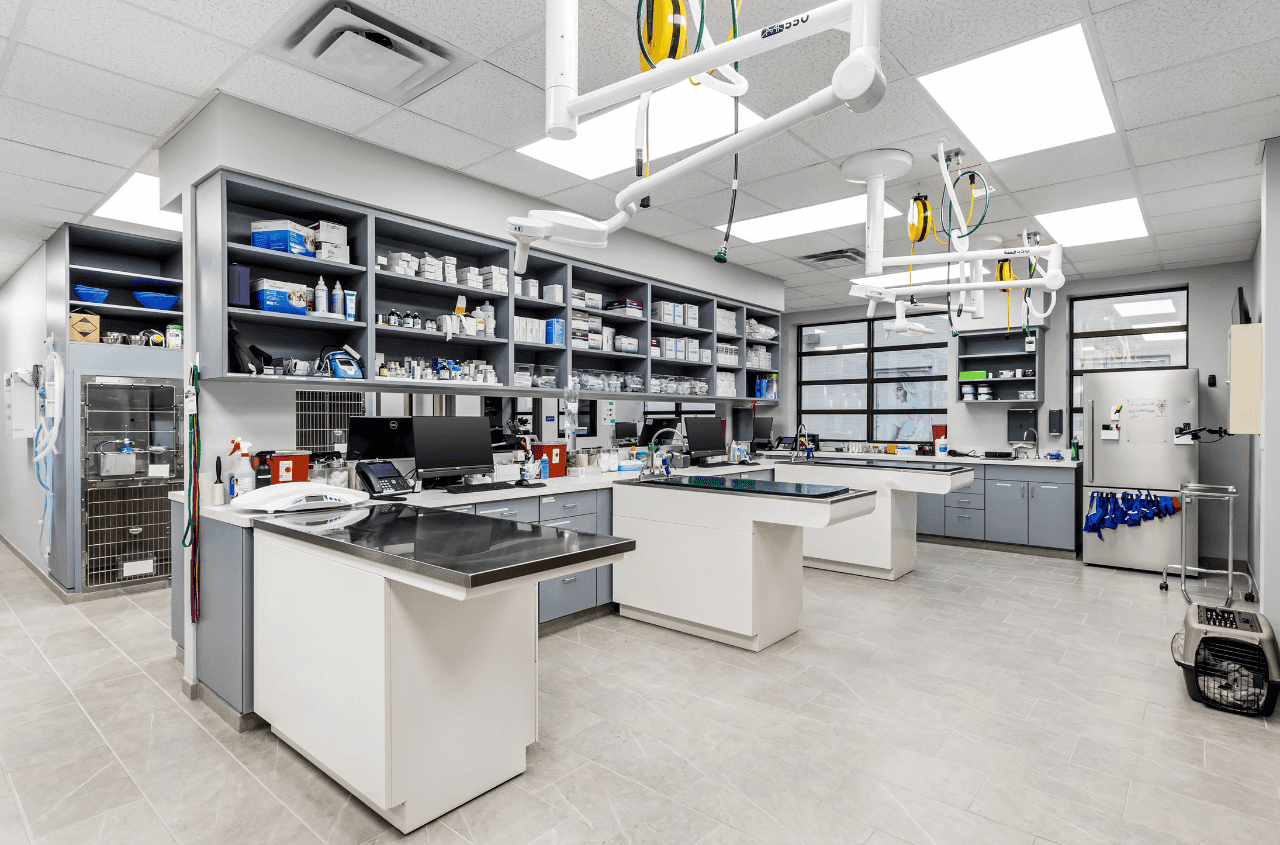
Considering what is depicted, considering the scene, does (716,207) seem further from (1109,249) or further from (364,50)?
(1109,249)

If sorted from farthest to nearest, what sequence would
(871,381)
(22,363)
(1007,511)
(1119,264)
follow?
(871,381) → (1007,511) → (1119,264) → (22,363)

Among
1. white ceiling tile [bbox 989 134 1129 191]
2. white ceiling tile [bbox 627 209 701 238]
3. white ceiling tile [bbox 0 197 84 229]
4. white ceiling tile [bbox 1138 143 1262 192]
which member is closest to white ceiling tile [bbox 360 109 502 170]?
white ceiling tile [bbox 627 209 701 238]

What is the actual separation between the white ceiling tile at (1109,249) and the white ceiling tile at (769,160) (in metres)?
3.28

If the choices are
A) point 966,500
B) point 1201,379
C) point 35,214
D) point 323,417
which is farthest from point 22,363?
point 1201,379

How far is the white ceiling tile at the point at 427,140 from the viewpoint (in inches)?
140

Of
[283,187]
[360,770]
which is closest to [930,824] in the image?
[360,770]

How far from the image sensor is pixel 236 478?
3238 millimetres

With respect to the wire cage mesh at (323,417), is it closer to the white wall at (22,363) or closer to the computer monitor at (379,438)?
the computer monitor at (379,438)

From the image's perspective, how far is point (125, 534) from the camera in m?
5.19

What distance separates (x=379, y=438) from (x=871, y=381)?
6681 millimetres

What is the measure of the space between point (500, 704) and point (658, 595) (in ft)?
6.30

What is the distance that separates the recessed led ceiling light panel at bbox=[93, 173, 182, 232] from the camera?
444cm

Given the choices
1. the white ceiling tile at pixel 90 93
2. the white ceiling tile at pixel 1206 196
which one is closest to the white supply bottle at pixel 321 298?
the white ceiling tile at pixel 90 93

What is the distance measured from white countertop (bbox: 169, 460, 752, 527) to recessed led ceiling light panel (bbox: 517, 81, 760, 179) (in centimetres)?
200
